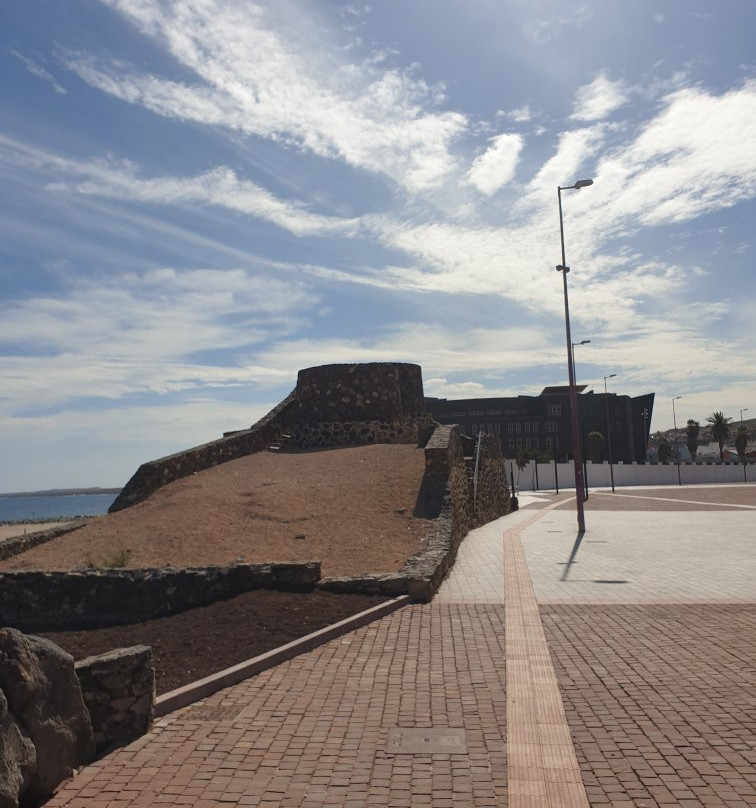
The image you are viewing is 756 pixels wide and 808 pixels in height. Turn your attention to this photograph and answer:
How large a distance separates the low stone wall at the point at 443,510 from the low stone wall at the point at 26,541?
8.06 m

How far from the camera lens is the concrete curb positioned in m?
6.34

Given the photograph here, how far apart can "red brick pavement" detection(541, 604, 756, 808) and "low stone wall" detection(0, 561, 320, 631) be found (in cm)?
422

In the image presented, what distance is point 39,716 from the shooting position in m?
4.74

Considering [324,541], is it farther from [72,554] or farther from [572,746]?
[572,746]

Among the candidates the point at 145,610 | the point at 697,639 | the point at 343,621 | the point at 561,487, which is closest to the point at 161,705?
the point at 343,621

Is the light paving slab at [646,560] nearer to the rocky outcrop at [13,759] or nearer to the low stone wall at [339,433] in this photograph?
the low stone wall at [339,433]

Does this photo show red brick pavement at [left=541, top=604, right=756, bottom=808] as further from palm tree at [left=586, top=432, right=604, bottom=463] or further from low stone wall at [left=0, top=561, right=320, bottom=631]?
palm tree at [left=586, top=432, right=604, bottom=463]

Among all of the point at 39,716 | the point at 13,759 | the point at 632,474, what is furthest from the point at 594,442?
the point at 13,759

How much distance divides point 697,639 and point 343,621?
13.8ft

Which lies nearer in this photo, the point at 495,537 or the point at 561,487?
the point at 495,537

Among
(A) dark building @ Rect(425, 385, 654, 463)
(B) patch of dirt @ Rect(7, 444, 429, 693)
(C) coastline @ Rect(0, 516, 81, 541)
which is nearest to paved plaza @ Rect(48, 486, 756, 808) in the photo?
(B) patch of dirt @ Rect(7, 444, 429, 693)

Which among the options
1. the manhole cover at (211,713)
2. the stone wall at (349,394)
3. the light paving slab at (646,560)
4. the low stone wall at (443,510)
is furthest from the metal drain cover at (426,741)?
the stone wall at (349,394)

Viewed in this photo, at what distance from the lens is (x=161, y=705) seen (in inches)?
243

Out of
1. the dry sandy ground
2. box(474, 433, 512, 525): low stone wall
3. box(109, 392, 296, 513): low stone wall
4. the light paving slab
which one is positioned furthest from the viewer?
box(474, 433, 512, 525): low stone wall
